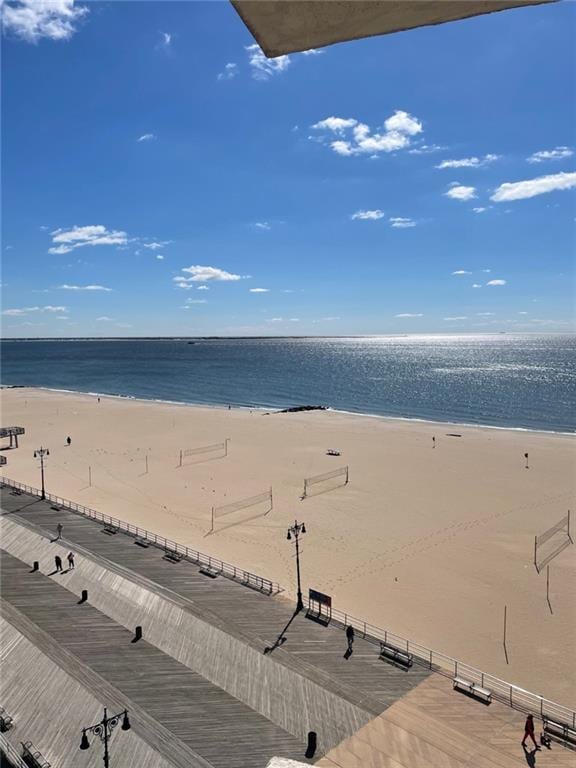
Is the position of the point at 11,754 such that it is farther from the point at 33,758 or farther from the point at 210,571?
the point at 210,571

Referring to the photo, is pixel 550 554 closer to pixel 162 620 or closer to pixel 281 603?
pixel 281 603

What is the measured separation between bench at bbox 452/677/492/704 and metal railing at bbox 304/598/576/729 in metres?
0.31

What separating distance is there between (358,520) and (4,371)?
147045 millimetres

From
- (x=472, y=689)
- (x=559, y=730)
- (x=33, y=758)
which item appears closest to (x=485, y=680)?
(x=472, y=689)

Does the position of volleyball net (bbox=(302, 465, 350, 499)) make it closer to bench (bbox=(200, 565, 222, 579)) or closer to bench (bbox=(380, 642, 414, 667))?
bench (bbox=(200, 565, 222, 579))

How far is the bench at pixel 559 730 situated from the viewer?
499 inches

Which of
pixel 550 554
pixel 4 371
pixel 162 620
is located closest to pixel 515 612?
pixel 550 554

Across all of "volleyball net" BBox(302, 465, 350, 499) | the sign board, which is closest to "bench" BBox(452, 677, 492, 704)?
the sign board

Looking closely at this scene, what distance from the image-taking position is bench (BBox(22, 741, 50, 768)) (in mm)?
11742

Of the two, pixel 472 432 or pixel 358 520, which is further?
pixel 472 432

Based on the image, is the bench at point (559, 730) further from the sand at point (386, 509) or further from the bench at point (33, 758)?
the bench at point (33, 758)

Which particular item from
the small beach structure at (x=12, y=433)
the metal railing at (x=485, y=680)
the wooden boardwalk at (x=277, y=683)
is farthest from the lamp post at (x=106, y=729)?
the small beach structure at (x=12, y=433)

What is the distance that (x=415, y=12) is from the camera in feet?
Result: 7.70

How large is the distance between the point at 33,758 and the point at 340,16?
1552 centimetres
